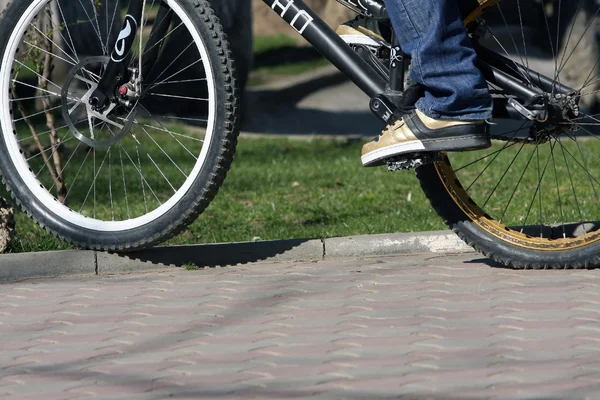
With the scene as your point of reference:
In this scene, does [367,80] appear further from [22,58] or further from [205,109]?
[205,109]

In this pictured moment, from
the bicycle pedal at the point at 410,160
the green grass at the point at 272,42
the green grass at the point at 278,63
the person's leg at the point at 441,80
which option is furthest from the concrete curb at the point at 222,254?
the green grass at the point at 272,42

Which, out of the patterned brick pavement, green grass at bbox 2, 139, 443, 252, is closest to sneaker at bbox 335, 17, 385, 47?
the patterned brick pavement

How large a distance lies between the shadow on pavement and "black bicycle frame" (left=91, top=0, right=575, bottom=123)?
2.41ft

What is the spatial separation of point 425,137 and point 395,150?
0.43ft

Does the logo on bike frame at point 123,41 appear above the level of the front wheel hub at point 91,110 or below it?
above

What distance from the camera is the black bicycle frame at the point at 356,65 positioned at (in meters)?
5.00

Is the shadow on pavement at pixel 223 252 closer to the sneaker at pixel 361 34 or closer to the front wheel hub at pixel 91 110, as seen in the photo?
the front wheel hub at pixel 91 110

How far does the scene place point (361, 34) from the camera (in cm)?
517

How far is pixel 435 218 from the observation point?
21.9ft

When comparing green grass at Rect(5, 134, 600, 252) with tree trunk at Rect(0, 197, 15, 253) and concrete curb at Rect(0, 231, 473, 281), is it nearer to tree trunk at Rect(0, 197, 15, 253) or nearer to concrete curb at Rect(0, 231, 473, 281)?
tree trunk at Rect(0, 197, 15, 253)

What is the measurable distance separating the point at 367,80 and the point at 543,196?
2362 mm

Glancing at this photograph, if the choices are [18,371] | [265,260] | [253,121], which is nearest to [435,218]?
[265,260]

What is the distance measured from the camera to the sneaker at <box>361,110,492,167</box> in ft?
15.8

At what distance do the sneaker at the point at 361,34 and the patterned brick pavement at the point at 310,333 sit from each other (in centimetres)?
101
